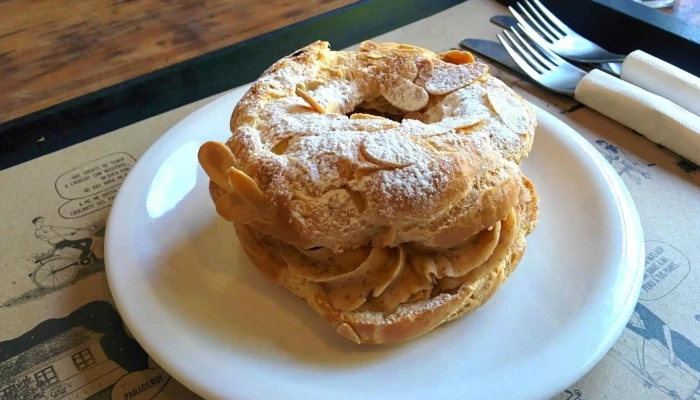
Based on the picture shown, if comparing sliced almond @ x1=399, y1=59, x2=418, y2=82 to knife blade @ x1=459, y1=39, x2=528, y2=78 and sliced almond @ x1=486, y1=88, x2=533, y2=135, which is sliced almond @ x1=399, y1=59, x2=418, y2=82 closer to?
sliced almond @ x1=486, y1=88, x2=533, y2=135

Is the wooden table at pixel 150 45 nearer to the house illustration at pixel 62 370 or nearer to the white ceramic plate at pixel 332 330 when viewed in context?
the white ceramic plate at pixel 332 330

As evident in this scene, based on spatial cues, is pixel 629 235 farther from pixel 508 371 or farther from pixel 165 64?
pixel 165 64

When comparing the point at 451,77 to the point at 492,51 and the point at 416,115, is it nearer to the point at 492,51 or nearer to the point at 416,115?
the point at 416,115

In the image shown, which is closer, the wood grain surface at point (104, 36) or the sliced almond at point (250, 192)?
the sliced almond at point (250, 192)

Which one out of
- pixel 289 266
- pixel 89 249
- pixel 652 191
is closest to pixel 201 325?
pixel 289 266

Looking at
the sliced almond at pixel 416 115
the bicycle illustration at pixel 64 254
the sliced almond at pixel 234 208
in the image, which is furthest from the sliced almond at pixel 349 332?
the bicycle illustration at pixel 64 254
